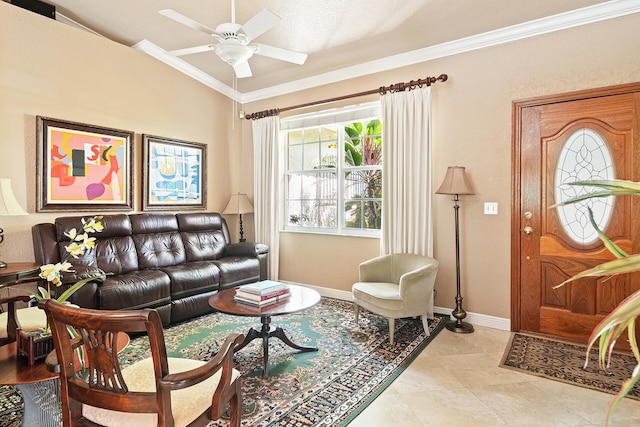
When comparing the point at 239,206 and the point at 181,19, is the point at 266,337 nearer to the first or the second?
the point at 181,19

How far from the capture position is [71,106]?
11.7 feet

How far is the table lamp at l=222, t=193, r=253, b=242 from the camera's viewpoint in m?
5.02

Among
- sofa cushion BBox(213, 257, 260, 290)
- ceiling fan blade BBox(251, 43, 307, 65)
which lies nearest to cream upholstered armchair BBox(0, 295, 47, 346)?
sofa cushion BBox(213, 257, 260, 290)

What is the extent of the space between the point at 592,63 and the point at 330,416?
11.4ft

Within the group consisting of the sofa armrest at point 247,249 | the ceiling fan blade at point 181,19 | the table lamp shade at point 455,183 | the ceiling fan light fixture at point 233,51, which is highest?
the ceiling fan blade at point 181,19

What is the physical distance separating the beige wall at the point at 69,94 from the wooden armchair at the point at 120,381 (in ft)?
8.75

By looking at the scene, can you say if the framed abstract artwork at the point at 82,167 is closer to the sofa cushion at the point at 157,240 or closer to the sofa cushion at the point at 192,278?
the sofa cushion at the point at 157,240

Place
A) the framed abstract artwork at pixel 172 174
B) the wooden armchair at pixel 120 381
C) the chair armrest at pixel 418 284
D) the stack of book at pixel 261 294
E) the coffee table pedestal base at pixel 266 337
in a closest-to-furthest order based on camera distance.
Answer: the wooden armchair at pixel 120 381, the coffee table pedestal base at pixel 266 337, the stack of book at pixel 261 294, the chair armrest at pixel 418 284, the framed abstract artwork at pixel 172 174

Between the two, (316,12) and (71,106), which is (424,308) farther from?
(71,106)

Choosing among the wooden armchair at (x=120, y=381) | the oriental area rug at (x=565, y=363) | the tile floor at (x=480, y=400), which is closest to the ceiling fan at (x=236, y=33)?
the wooden armchair at (x=120, y=381)

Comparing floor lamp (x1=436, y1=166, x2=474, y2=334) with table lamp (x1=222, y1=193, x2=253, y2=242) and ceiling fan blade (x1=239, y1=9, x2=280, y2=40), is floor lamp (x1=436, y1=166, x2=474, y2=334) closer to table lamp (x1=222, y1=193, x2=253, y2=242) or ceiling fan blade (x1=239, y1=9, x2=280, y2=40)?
ceiling fan blade (x1=239, y1=9, x2=280, y2=40)

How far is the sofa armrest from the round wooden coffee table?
58.2 inches

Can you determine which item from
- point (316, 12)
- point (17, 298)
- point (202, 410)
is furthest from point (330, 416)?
point (316, 12)

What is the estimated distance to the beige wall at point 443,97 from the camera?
3.08m
